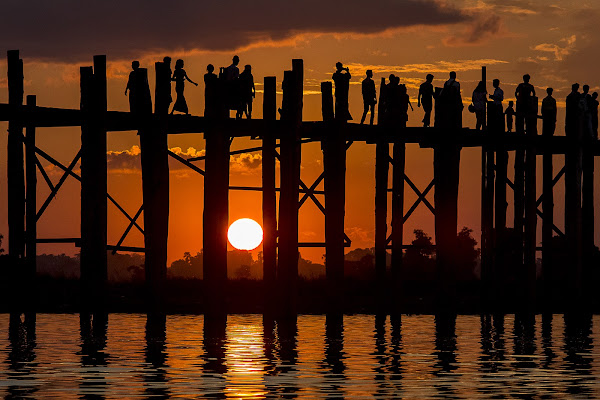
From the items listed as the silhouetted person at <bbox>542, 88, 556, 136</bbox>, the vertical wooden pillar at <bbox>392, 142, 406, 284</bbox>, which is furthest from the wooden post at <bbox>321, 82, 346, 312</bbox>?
the silhouetted person at <bbox>542, 88, 556, 136</bbox>

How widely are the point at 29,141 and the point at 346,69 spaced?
605 cm

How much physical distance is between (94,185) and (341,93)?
192 inches

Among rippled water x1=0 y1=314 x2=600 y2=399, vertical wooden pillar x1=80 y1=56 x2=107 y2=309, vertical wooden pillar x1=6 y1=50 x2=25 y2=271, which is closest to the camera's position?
rippled water x1=0 y1=314 x2=600 y2=399

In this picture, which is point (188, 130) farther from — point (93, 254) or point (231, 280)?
point (231, 280)

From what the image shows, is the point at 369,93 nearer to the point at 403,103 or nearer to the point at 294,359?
the point at 403,103

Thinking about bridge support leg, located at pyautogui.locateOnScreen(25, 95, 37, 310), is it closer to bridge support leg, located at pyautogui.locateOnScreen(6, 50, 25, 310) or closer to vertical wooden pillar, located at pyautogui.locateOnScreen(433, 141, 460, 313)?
bridge support leg, located at pyautogui.locateOnScreen(6, 50, 25, 310)

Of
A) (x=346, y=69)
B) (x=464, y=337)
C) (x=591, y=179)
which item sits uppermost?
(x=346, y=69)

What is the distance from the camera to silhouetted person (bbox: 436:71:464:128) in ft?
88.7

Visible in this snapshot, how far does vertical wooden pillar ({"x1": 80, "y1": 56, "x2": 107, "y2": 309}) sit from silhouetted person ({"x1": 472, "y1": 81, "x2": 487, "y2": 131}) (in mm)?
8299

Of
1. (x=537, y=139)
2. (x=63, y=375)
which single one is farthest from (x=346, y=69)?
(x=63, y=375)

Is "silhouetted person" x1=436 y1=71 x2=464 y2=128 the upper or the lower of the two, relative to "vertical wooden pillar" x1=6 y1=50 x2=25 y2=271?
upper

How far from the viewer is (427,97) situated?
90.6 ft

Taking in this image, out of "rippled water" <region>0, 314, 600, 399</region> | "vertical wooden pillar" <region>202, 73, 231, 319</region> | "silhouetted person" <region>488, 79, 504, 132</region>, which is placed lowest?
"rippled water" <region>0, 314, 600, 399</region>

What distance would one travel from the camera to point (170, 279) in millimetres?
34062
